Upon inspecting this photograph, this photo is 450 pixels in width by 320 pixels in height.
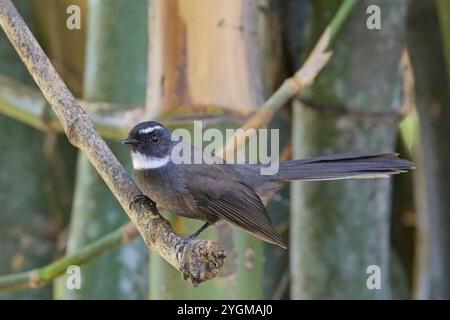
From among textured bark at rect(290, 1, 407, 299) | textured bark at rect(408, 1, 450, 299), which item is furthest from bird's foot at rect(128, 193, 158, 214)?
textured bark at rect(408, 1, 450, 299)

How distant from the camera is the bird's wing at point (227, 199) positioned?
213 cm

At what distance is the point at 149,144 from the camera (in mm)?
2217

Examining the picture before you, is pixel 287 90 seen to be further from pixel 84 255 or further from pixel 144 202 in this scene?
pixel 84 255

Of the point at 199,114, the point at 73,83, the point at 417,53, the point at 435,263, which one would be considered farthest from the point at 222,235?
the point at 73,83

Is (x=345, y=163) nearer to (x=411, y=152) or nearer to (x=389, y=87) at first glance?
(x=389, y=87)

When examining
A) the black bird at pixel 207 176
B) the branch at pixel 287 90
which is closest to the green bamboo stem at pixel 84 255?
the black bird at pixel 207 176

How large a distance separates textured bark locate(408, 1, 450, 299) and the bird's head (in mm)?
1191

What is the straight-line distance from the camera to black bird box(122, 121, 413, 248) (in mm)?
2182

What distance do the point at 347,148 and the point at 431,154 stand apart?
1.50 feet

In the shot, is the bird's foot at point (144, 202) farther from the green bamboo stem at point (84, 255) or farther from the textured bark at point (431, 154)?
the textured bark at point (431, 154)

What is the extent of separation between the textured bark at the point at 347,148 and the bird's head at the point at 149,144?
674 millimetres

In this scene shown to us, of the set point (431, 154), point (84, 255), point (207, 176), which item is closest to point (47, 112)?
point (84, 255)

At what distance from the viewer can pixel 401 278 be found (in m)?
3.26

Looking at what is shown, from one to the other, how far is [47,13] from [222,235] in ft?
5.47
